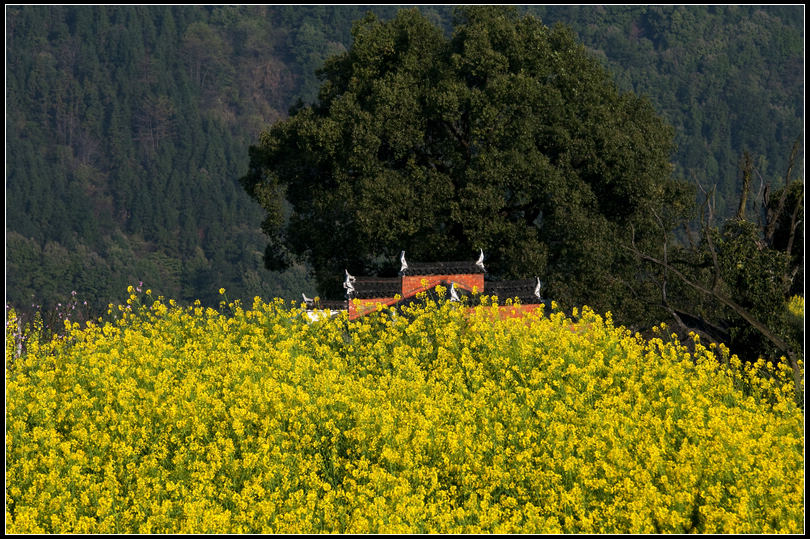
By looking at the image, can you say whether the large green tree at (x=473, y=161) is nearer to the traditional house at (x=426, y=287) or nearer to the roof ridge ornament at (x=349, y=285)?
the roof ridge ornament at (x=349, y=285)

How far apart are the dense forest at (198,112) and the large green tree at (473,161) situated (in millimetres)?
63914

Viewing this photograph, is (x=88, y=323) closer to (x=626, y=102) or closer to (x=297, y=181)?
(x=297, y=181)

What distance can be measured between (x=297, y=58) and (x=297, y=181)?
402 feet

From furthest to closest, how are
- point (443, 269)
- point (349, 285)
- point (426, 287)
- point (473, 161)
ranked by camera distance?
1. point (473, 161)
2. point (349, 285)
3. point (443, 269)
4. point (426, 287)

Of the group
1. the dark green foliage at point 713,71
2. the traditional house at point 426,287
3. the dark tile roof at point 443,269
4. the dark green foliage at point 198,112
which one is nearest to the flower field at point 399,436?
the traditional house at point 426,287

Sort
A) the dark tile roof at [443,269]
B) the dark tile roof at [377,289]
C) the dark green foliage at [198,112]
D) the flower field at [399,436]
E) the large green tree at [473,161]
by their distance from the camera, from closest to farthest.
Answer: the flower field at [399,436]
the dark tile roof at [377,289]
the dark tile roof at [443,269]
the large green tree at [473,161]
the dark green foliage at [198,112]

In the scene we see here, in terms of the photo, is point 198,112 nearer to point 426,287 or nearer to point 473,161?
point 473,161

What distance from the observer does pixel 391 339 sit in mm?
22344

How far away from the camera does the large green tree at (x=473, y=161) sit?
3225 cm

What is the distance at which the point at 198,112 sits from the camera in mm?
142125

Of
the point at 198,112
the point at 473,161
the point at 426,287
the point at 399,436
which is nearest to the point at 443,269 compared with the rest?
the point at 426,287

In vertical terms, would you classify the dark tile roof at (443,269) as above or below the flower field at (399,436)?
above

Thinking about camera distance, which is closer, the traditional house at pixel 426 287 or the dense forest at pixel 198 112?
the traditional house at pixel 426 287

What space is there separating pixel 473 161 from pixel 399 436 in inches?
648
